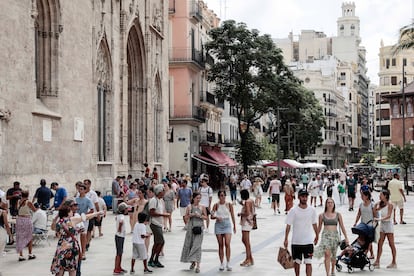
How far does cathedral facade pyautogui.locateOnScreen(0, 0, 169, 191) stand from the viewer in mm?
22328

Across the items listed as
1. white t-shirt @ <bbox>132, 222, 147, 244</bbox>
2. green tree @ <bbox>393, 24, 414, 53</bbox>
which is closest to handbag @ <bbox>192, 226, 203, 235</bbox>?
white t-shirt @ <bbox>132, 222, 147, 244</bbox>

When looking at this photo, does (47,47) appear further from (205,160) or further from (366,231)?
(205,160)

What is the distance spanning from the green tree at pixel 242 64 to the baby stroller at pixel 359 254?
41.5m

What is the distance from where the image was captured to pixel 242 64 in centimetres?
5516

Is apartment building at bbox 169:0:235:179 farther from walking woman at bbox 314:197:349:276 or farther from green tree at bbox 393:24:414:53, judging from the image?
walking woman at bbox 314:197:349:276

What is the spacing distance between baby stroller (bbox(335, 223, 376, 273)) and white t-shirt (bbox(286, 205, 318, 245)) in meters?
2.04

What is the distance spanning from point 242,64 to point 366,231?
137 feet

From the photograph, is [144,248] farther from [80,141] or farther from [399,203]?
[80,141]

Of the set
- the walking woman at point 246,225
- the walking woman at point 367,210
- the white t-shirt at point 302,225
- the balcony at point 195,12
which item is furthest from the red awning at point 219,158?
the white t-shirt at point 302,225

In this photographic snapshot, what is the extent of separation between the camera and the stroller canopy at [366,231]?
13.9 metres

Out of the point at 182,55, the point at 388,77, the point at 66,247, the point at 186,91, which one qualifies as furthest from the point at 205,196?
→ the point at 388,77

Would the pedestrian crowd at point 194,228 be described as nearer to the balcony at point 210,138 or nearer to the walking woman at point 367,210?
the walking woman at point 367,210

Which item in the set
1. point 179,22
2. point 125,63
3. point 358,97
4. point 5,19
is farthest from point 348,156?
point 5,19

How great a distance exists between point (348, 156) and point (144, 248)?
451ft
